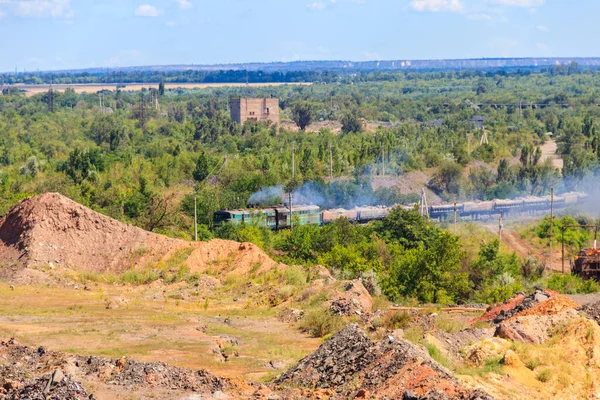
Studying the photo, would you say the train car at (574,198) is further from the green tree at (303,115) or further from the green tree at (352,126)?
the green tree at (303,115)

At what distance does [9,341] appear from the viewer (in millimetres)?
23734

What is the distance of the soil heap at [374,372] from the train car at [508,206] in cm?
4575

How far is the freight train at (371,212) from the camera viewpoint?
55094 mm

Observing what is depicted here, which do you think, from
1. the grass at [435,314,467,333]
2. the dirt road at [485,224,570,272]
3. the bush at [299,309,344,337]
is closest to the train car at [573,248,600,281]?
the dirt road at [485,224,570,272]

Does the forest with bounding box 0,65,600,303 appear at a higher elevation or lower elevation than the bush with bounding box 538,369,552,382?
lower

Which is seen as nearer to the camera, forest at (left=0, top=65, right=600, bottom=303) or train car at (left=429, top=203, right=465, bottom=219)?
forest at (left=0, top=65, right=600, bottom=303)

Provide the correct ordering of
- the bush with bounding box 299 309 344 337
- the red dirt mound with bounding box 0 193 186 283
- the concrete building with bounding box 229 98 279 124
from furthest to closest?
the concrete building with bounding box 229 98 279 124
the red dirt mound with bounding box 0 193 186 283
the bush with bounding box 299 309 344 337

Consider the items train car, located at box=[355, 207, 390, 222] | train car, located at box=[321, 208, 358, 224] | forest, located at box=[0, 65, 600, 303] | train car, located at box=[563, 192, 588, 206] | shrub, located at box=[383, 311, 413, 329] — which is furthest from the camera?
train car, located at box=[563, 192, 588, 206]

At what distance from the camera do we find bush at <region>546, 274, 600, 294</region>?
39.2 metres

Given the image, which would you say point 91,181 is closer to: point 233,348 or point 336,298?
point 336,298

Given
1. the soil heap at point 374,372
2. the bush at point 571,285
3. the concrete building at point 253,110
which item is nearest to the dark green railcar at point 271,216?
the bush at point 571,285

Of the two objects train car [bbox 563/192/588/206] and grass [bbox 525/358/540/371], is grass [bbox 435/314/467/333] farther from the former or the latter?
train car [bbox 563/192/588/206]

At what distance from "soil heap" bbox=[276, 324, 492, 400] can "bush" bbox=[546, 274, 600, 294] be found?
59.1 feet

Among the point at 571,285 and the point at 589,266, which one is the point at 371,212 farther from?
the point at 571,285
